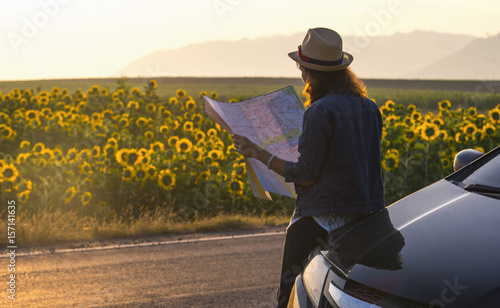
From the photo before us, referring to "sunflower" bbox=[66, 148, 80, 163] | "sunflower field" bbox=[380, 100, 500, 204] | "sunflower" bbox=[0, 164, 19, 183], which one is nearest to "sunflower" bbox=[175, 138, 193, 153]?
"sunflower" bbox=[66, 148, 80, 163]

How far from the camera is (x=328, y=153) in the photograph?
3434 millimetres

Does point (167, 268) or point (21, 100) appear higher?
point (21, 100)

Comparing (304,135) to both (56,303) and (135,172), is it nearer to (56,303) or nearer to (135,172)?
(56,303)

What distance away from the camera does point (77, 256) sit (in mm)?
6969

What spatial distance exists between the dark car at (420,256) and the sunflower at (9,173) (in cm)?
634

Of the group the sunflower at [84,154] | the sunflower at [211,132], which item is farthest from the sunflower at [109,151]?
the sunflower at [211,132]

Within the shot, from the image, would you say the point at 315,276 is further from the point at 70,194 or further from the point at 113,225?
the point at 70,194

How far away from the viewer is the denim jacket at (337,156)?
11.1 ft

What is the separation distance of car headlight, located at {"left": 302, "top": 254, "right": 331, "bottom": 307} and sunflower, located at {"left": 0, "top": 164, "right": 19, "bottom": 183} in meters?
6.38

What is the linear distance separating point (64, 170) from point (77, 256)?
2.66m

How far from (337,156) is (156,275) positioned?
128 inches

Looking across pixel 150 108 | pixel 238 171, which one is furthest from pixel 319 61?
pixel 150 108

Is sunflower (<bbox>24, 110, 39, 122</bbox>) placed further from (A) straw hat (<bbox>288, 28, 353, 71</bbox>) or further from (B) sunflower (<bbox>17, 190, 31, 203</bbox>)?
(A) straw hat (<bbox>288, 28, 353, 71</bbox>)

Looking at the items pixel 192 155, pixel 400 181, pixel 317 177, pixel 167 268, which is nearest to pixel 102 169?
pixel 192 155
